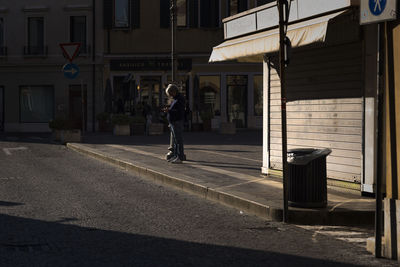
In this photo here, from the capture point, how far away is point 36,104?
1345 inches

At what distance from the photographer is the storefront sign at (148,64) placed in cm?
3228

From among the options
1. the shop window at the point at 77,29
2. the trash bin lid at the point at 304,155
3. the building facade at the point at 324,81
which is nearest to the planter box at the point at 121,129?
the shop window at the point at 77,29

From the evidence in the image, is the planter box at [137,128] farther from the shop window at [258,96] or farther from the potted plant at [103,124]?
the shop window at [258,96]

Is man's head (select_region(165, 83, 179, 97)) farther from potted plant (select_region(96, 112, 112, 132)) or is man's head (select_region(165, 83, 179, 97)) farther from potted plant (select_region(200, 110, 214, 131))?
potted plant (select_region(96, 112, 112, 132))

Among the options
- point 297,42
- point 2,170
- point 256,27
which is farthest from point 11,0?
point 297,42

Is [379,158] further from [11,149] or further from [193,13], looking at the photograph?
[193,13]

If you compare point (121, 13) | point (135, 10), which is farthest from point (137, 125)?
point (121, 13)

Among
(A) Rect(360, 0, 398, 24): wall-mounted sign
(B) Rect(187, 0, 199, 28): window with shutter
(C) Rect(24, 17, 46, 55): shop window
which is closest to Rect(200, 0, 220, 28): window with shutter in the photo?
(B) Rect(187, 0, 199, 28): window with shutter

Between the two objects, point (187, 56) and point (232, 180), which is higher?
point (187, 56)

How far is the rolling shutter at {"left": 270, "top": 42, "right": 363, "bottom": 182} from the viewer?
9.11 meters

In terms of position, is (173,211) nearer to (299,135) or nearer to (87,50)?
(299,135)

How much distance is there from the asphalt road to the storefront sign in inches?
860

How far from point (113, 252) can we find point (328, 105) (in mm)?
5079

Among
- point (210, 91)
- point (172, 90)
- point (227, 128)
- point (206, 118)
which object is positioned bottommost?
point (227, 128)
